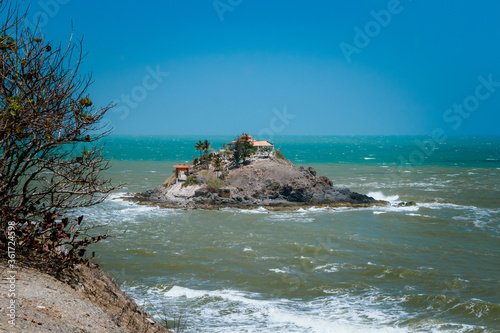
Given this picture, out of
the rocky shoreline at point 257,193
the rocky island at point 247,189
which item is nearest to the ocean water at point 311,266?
the rocky shoreline at point 257,193

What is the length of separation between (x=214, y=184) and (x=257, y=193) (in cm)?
554

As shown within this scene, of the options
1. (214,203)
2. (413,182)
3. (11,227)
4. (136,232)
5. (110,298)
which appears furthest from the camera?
(413,182)

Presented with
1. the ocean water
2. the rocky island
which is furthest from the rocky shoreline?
the ocean water

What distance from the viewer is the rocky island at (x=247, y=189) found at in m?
49.4

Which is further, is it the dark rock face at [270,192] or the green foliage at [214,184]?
the green foliage at [214,184]

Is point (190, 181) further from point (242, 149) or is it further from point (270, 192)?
point (242, 149)

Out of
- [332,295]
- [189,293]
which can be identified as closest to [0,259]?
[189,293]

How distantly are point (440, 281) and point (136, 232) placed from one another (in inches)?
919

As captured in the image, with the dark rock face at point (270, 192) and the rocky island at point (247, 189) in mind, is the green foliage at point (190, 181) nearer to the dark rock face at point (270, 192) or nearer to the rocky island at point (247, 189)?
the rocky island at point (247, 189)

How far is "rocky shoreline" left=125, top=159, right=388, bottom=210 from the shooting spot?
161 feet

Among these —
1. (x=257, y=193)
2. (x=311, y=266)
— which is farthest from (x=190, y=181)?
(x=311, y=266)

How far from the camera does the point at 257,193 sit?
5228cm

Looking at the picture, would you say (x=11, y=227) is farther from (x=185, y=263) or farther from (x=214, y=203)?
(x=214, y=203)

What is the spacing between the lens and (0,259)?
26.5ft
